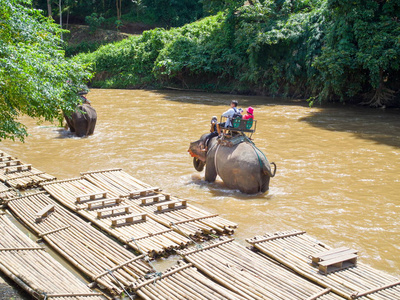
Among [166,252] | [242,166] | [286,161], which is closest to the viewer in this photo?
[166,252]

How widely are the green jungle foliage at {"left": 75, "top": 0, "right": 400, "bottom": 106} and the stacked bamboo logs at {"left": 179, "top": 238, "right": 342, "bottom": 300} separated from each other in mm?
8952

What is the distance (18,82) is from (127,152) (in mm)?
7982

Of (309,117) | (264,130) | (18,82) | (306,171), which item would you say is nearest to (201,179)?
(306,171)

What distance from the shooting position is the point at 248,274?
6332 mm

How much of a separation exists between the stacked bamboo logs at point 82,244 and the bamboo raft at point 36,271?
0.30 meters

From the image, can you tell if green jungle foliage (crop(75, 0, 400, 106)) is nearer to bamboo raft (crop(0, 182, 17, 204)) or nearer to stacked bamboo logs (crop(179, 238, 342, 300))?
bamboo raft (crop(0, 182, 17, 204))

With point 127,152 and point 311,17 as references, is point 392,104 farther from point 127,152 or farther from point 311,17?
point 127,152

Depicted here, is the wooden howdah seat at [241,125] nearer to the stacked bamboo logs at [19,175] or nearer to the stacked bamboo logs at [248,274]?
the stacked bamboo logs at [248,274]

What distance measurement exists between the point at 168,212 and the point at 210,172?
2200mm

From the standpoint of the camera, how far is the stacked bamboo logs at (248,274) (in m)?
5.87

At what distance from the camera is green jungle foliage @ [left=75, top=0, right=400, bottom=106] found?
19844mm

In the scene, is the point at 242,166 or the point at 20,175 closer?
the point at 242,166

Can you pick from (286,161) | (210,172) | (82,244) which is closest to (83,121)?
(210,172)

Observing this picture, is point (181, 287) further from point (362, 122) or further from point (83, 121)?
point (362, 122)
